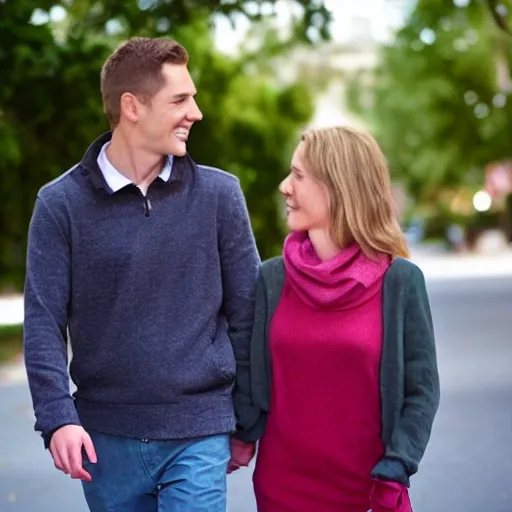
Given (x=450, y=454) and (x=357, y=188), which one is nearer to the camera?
(x=357, y=188)

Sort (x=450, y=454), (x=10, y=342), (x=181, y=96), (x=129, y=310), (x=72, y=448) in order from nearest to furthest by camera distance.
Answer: (x=72, y=448)
(x=129, y=310)
(x=181, y=96)
(x=450, y=454)
(x=10, y=342)

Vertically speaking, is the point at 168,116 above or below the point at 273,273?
above

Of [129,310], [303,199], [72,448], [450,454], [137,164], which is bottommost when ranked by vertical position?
[450,454]

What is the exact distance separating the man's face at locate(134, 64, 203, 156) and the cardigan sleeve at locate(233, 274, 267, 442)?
408 mm

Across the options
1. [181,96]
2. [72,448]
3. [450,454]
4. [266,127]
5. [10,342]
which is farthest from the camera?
[266,127]

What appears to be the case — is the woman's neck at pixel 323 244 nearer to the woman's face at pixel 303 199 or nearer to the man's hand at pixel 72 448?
the woman's face at pixel 303 199

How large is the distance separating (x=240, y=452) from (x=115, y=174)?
78cm

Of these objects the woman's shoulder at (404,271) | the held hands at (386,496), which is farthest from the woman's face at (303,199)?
the held hands at (386,496)

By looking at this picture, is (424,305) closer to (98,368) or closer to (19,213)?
(98,368)

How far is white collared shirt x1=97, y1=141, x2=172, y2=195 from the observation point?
11.6 ft

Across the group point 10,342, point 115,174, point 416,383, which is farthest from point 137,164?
point 10,342

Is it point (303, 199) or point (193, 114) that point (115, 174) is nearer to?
point (193, 114)

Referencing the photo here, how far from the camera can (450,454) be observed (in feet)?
30.0

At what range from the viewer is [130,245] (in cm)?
350
